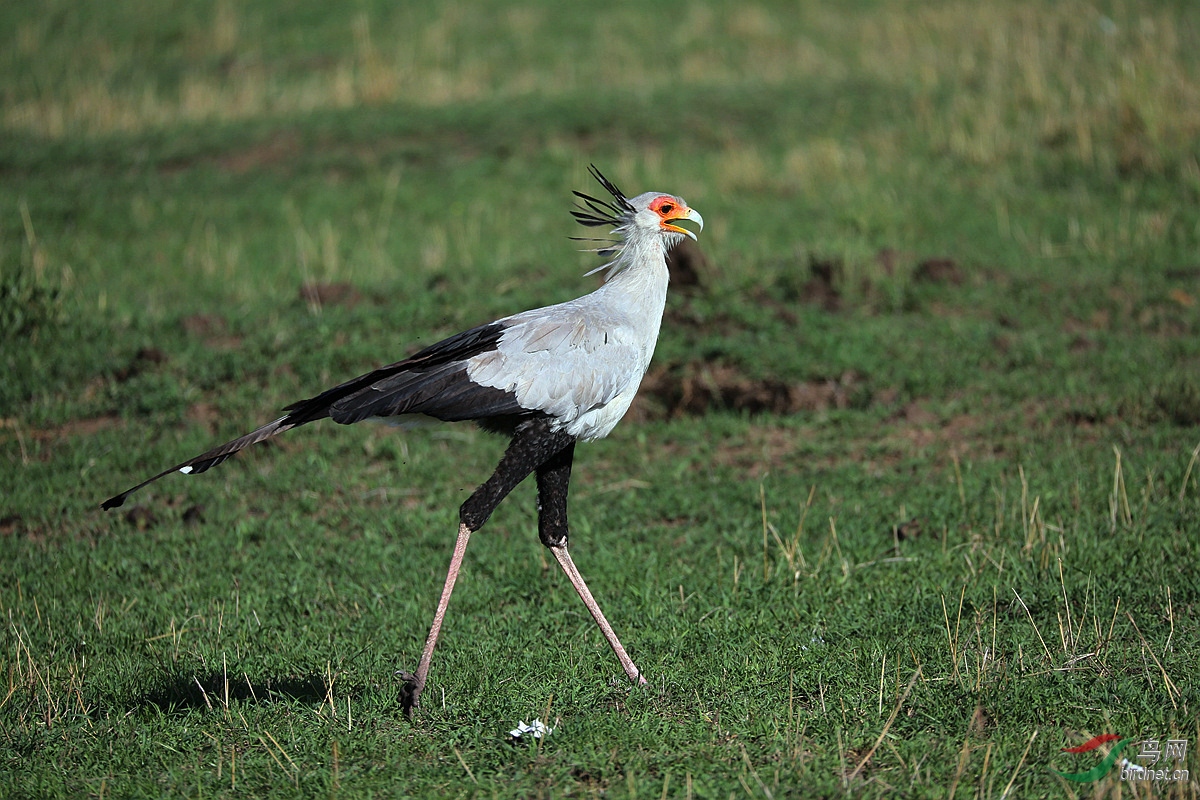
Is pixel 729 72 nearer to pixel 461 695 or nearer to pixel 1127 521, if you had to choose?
pixel 1127 521

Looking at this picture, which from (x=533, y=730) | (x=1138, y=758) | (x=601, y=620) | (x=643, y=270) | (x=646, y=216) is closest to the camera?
(x=1138, y=758)

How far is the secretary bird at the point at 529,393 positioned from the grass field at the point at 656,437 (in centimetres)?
57

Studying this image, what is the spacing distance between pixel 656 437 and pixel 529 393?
8.96 feet

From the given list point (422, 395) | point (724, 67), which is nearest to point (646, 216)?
point (422, 395)

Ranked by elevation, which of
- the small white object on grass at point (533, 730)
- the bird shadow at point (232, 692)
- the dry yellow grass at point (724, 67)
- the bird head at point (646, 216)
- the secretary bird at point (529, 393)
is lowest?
the bird shadow at point (232, 692)

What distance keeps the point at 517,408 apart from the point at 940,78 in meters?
10.4

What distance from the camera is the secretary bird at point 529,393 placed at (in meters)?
4.16

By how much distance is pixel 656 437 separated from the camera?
271 inches


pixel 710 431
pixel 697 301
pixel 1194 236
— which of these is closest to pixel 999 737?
pixel 710 431

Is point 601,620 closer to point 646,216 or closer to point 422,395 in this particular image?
point 422,395

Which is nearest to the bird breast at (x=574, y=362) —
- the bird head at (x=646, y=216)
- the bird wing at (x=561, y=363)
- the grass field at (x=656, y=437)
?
the bird wing at (x=561, y=363)

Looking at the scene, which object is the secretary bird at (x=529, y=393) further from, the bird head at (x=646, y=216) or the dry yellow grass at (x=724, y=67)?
the dry yellow grass at (x=724, y=67)

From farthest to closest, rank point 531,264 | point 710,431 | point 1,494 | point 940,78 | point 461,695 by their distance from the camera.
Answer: point 940,78 < point 531,264 < point 710,431 < point 1,494 < point 461,695

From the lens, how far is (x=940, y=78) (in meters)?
13.1
